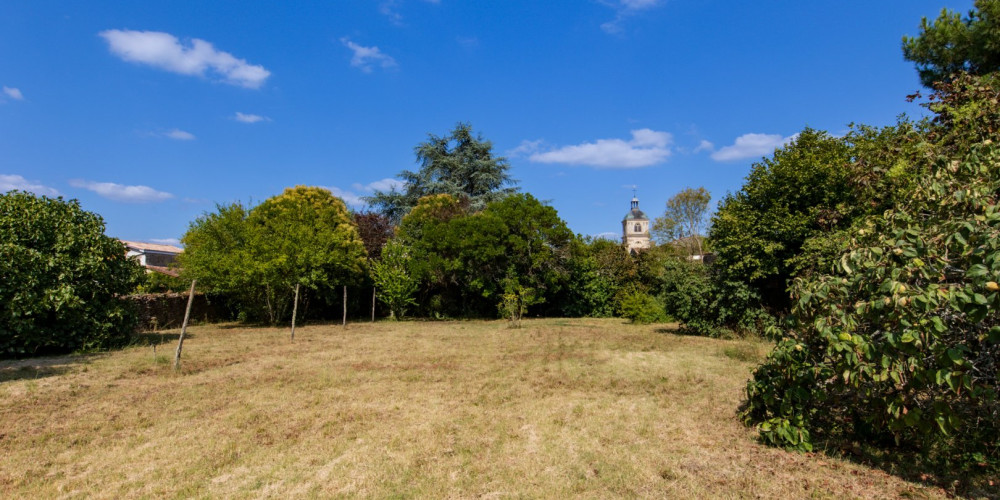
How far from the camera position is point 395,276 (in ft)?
69.4

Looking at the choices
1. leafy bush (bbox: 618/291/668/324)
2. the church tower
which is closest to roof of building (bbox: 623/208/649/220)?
the church tower

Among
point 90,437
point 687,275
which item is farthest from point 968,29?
point 90,437

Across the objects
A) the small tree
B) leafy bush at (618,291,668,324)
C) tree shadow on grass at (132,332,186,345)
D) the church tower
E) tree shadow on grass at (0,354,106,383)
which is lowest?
tree shadow on grass at (0,354,106,383)

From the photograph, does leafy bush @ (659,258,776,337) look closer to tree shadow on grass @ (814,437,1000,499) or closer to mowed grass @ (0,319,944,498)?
mowed grass @ (0,319,944,498)

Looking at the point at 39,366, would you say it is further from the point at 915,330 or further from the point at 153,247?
the point at 153,247

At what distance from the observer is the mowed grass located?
152 inches

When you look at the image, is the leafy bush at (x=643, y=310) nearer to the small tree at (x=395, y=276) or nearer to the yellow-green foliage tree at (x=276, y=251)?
the small tree at (x=395, y=276)

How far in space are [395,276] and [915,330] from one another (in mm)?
19574

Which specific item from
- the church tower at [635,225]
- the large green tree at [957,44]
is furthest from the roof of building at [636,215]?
the large green tree at [957,44]

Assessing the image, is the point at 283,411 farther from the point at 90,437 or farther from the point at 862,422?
the point at 862,422

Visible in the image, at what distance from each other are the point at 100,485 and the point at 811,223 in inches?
569

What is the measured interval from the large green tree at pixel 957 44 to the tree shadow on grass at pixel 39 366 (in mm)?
15944

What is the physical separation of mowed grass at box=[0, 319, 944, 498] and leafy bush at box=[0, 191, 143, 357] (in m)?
1.04

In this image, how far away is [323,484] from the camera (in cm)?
391
